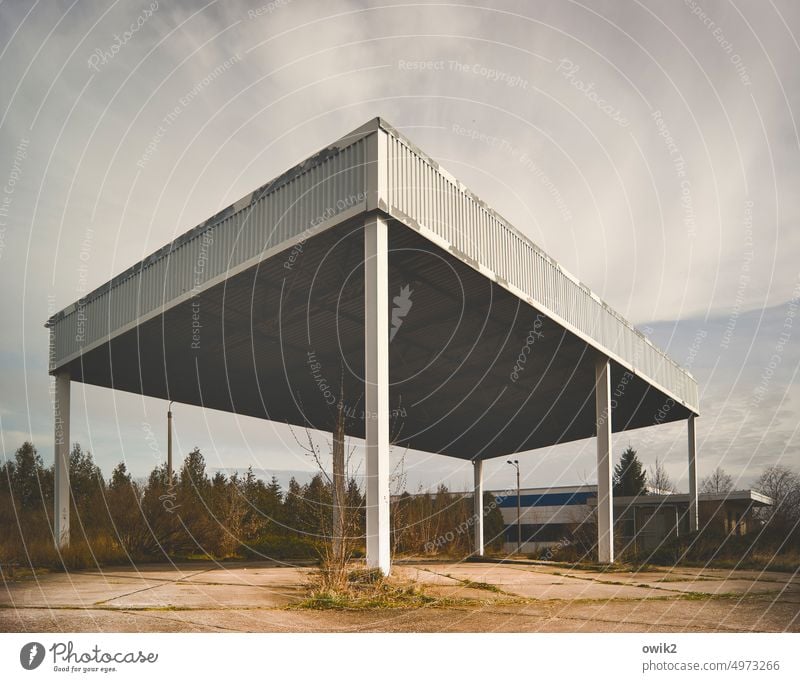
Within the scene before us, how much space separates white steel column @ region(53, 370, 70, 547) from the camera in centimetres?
1903

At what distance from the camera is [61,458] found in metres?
19.4

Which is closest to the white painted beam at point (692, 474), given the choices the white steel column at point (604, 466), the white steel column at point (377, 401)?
the white steel column at point (604, 466)

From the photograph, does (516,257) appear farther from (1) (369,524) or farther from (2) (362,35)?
(1) (369,524)

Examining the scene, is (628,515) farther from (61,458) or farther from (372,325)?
(372,325)

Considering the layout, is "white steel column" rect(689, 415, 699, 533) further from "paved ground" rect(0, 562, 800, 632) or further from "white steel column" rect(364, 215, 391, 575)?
"white steel column" rect(364, 215, 391, 575)

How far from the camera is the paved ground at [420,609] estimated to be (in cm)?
799

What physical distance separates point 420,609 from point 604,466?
38.2ft

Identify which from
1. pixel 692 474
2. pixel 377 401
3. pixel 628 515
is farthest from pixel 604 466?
pixel 628 515

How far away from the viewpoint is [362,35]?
11.3 meters

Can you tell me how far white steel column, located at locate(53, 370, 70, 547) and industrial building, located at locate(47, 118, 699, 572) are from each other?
0.04 meters

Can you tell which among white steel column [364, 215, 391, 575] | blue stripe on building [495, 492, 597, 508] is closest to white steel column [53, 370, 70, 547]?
white steel column [364, 215, 391, 575]

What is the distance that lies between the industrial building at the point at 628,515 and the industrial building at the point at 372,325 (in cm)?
726

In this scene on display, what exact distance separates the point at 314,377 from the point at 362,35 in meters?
12.8

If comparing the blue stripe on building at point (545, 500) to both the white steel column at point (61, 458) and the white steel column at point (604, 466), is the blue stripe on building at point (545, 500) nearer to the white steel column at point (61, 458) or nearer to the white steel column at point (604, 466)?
the white steel column at point (604, 466)
